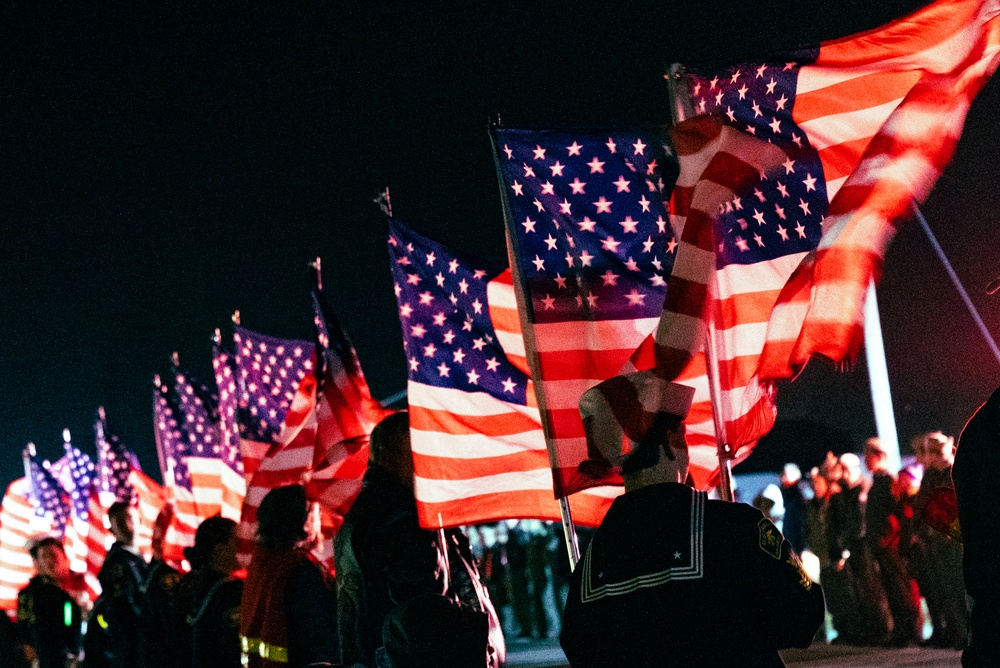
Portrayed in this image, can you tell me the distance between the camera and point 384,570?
618 cm

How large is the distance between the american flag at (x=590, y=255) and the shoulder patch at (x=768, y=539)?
3.29 meters

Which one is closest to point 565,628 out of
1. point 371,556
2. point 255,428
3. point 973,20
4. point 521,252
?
point 371,556

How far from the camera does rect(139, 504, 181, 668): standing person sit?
10930 mm

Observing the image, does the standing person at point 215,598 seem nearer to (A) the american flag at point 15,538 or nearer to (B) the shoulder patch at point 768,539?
(B) the shoulder patch at point 768,539

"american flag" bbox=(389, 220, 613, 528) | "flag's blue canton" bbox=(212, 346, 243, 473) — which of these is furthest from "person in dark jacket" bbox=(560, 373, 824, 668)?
"flag's blue canton" bbox=(212, 346, 243, 473)

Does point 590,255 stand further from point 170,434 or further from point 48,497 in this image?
point 48,497

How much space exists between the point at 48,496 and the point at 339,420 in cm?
1589

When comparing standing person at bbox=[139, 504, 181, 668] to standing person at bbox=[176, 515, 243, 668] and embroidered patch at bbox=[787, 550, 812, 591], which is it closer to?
standing person at bbox=[176, 515, 243, 668]

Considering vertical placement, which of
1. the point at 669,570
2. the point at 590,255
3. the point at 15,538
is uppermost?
the point at 590,255

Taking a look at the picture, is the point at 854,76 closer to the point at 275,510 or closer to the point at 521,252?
the point at 521,252

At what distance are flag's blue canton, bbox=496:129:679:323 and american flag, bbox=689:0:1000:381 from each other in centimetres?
81

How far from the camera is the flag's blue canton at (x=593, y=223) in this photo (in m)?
7.02

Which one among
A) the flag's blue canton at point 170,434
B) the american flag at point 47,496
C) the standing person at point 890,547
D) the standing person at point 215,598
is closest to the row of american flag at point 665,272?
the standing person at point 215,598

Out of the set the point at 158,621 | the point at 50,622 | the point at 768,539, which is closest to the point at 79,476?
the point at 50,622
